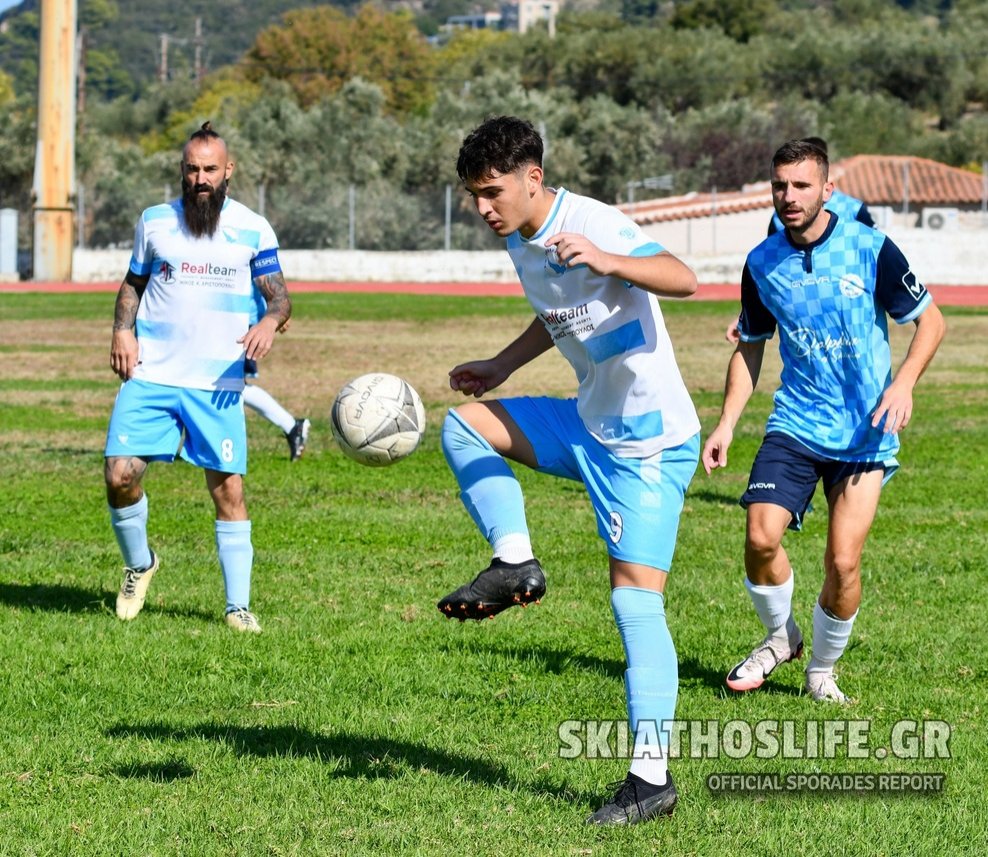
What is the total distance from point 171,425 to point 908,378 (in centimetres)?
359

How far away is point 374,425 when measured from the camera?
19.0ft

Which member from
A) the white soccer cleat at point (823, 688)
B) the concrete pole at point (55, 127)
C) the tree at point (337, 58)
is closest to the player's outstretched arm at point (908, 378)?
the white soccer cleat at point (823, 688)

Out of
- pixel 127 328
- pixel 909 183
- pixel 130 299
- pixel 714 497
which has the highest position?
pixel 130 299

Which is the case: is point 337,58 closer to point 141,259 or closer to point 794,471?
point 141,259

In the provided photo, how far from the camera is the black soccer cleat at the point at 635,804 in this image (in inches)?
→ 182

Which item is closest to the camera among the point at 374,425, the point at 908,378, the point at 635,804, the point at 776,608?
the point at 635,804

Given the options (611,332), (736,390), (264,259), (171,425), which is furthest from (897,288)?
(171,425)

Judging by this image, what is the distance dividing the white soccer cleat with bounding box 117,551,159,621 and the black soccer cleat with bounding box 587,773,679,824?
11.4ft

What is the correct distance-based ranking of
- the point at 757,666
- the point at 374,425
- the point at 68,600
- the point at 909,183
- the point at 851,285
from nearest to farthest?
the point at 374,425, the point at 851,285, the point at 757,666, the point at 68,600, the point at 909,183

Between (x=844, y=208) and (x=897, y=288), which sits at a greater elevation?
(x=844, y=208)

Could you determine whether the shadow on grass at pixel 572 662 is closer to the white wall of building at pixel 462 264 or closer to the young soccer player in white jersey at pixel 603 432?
the young soccer player in white jersey at pixel 603 432

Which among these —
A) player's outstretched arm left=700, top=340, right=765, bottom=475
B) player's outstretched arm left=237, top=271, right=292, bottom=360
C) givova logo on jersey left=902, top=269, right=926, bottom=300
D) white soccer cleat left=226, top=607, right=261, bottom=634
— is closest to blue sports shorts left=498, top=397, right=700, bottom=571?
player's outstretched arm left=700, top=340, right=765, bottom=475

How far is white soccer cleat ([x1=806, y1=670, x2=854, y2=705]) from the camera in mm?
6082

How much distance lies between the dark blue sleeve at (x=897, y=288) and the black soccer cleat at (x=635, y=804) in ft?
7.06
